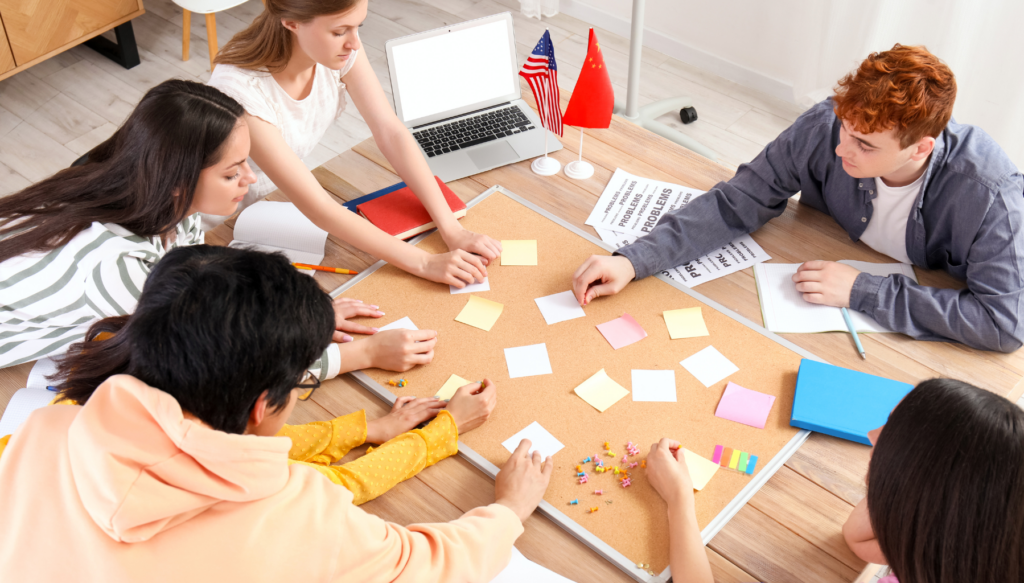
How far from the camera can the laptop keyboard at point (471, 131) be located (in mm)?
1866

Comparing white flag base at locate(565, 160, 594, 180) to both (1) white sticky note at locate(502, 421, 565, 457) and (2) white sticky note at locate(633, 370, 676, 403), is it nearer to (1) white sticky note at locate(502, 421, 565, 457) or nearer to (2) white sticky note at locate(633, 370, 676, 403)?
(2) white sticky note at locate(633, 370, 676, 403)

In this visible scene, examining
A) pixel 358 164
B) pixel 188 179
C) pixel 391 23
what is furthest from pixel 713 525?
pixel 391 23

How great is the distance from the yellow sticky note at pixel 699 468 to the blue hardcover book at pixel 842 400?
0.16 metres

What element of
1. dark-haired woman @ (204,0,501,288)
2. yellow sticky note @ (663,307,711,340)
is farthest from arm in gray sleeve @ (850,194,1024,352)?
dark-haired woman @ (204,0,501,288)

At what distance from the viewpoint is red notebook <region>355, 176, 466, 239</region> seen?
5.42ft

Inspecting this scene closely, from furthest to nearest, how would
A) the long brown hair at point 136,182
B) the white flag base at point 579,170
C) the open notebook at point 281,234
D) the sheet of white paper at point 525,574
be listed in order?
the white flag base at point 579,170, the open notebook at point 281,234, the long brown hair at point 136,182, the sheet of white paper at point 525,574

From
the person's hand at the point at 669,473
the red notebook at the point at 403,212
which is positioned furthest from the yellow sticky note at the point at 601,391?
the red notebook at the point at 403,212

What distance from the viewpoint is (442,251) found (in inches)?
64.0

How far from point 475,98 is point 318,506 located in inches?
49.9

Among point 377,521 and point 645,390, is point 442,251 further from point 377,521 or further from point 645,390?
point 377,521

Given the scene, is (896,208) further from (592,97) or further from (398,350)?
(398,350)

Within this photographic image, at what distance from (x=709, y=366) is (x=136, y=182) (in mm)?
1012

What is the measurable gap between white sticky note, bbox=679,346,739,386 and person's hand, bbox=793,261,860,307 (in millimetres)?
246

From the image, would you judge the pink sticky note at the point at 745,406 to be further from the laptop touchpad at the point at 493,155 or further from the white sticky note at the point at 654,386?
the laptop touchpad at the point at 493,155
